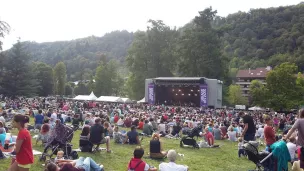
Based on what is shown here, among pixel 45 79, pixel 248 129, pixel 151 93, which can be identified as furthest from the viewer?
pixel 45 79

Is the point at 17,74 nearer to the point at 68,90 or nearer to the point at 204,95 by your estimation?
the point at 204,95

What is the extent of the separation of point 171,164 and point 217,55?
40.0m

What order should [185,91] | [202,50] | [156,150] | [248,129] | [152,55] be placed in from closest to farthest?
[156,150] → [248,129] → [185,91] → [202,50] → [152,55]

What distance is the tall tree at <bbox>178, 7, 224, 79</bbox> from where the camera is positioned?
145 feet

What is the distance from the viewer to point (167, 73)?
48.6 m

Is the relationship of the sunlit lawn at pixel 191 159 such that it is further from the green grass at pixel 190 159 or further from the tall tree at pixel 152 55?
the tall tree at pixel 152 55

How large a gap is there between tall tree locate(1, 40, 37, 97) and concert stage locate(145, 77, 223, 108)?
48.7 ft

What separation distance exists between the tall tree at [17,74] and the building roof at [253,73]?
58.6 m

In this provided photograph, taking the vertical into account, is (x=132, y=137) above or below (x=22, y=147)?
below

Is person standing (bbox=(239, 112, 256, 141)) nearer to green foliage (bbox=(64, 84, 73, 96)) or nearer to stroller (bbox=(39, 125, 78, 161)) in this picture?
stroller (bbox=(39, 125, 78, 161))

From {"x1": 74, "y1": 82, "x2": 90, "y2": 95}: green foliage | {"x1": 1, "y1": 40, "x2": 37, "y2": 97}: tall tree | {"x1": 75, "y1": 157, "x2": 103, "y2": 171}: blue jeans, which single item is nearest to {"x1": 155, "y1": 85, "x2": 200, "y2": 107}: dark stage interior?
{"x1": 1, "y1": 40, "x2": 37, "y2": 97}: tall tree

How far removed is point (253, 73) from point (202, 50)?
4114 centimetres

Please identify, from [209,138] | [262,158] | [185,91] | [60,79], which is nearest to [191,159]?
[262,158]

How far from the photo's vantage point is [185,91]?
34781 millimetres
